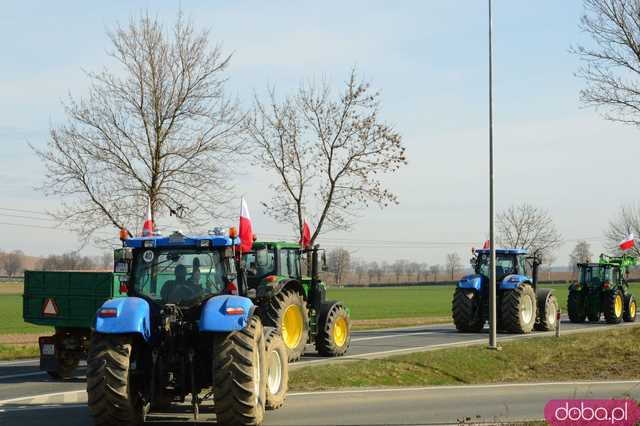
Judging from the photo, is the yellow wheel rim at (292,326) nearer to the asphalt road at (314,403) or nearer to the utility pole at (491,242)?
the asphalt road at (314,403)

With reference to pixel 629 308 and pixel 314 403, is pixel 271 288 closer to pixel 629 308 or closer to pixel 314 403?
pixel 314 403

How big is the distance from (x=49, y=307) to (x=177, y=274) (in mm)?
5846

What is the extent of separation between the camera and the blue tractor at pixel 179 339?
382 inches

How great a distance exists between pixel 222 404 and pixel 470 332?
18115mm

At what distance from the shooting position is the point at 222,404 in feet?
31.8

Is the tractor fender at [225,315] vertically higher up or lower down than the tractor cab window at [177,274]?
lower down

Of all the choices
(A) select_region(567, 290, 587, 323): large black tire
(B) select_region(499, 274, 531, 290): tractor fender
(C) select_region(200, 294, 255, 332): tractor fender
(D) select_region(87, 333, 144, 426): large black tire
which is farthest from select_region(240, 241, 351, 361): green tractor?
(A) select_region(567, 290, 587, 323): large black tire

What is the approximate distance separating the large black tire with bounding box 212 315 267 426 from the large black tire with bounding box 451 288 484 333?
659 inches

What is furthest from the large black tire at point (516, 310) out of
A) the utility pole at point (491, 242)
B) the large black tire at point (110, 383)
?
the large black tire at point (110, 383)

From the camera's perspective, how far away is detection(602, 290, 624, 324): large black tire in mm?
30703

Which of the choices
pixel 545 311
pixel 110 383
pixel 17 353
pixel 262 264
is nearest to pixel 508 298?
pixel 545 311

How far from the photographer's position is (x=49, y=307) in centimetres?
1584

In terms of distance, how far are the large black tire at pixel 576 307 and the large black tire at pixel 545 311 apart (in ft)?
16.2

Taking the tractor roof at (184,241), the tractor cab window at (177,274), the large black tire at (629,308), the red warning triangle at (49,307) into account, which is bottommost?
the large black tire at (629,308)
